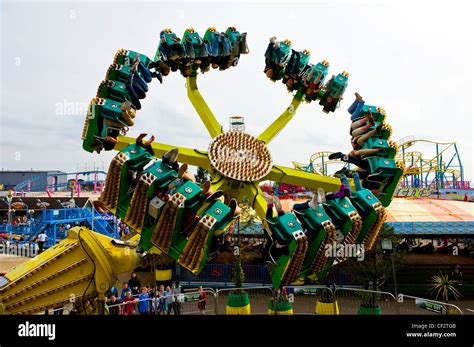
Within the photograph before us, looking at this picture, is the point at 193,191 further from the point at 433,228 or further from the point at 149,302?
the point at 433,228

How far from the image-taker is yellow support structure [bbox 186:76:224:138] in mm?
9727

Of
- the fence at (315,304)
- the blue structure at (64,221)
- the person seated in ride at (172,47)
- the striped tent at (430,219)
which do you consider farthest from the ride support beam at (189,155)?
the blue structure at (64,221)

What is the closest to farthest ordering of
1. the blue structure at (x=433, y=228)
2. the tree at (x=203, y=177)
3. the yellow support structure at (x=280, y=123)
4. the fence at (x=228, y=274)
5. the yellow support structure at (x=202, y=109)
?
1. the yellow support structure at (x=202, y=109)
2. the yellow support structure at (x=280, y=123)
3. the tree at (x=203, y=177)
4. the blue structure at (x=433, y=228)
5. the fence at (x=228, y=274)

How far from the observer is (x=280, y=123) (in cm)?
1020

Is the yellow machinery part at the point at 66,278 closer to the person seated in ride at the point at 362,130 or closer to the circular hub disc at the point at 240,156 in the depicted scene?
the circular hub disc at the point at 240,156

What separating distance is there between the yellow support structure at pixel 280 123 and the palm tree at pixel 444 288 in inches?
467

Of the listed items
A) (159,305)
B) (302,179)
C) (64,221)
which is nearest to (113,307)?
(159,305)

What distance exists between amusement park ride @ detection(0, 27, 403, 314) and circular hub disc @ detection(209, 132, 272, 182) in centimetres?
2

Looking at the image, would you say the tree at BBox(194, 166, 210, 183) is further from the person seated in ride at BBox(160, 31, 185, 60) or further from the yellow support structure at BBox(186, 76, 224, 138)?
the person seated in ride at BBox(160, 31, 185, 60)

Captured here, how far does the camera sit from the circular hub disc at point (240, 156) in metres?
8.55

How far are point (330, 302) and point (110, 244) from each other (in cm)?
689

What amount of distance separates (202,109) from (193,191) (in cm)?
369

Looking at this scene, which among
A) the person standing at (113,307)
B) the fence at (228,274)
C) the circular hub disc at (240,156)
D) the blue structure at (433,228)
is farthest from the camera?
the fence at (228,274)
